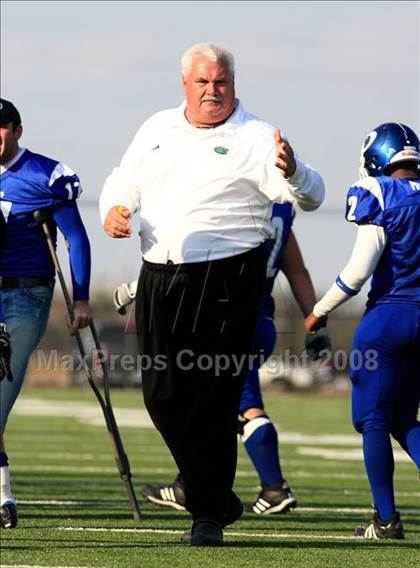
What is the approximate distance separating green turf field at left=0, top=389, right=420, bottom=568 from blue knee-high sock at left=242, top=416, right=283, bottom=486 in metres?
0.26

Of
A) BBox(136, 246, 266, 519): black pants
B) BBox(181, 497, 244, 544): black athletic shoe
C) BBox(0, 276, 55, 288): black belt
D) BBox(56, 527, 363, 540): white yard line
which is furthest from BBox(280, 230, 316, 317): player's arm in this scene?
BBox(181, 497, 244, 544): black athletic shoe

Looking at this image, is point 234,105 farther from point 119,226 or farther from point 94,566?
point 94,566

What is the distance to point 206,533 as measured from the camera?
596 cm

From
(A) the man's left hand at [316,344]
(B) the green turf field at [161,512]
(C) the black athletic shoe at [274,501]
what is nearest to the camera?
(B) the green turf field at [161,512]

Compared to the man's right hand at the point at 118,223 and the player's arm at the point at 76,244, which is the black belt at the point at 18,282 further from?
→ the man's right hand at the point at 118,223

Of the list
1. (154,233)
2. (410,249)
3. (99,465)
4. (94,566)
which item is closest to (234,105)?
(154,233)

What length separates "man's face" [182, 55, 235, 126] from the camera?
591 centimetres

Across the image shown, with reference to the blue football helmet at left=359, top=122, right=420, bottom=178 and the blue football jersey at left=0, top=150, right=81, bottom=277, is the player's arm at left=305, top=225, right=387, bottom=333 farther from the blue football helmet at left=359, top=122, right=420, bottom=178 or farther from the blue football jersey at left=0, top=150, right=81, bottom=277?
the blue football jersey at left=0, top=150, right=81, bottom=277

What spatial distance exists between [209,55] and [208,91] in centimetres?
14

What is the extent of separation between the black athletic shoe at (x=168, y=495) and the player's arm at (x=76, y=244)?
137 centimetres

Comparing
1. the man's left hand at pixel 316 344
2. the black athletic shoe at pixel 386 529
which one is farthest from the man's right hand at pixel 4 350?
the man's left hand at pixel 316 344

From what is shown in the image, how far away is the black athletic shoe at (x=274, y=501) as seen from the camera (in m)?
7.77

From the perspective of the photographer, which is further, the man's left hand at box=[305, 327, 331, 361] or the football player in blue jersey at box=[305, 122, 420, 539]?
the man's left hand at box=[305, 327, 331, 361]

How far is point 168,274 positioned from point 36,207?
1.25m
